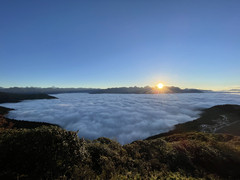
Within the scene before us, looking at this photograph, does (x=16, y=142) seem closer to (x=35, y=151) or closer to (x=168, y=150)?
(x=35, y=151)

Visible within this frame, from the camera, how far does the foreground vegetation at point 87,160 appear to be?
4.39m

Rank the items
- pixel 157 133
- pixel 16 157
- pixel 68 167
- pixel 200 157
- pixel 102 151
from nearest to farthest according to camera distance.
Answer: pixel 16 157
pixel 68 167
pixel 102 151
pixel 200 157
pixel 157 133

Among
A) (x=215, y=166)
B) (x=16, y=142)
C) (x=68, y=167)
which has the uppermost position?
(x=16, y=142)

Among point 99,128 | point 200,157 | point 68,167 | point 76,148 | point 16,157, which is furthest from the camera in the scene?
point 99,128

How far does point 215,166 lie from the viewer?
24.5ft

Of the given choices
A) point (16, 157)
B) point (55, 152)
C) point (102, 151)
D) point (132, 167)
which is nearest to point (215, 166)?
point (132, 167)

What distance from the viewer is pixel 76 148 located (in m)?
5.89

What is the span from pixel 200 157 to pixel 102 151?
729cm

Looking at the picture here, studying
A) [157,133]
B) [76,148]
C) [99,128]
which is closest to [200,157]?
[76,148]

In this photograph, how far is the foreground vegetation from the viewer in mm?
4391

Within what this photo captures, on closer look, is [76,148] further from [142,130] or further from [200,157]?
[142,130]

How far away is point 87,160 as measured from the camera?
591cm

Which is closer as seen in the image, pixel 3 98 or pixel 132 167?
pixel 132 167

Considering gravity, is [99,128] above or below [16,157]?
below
